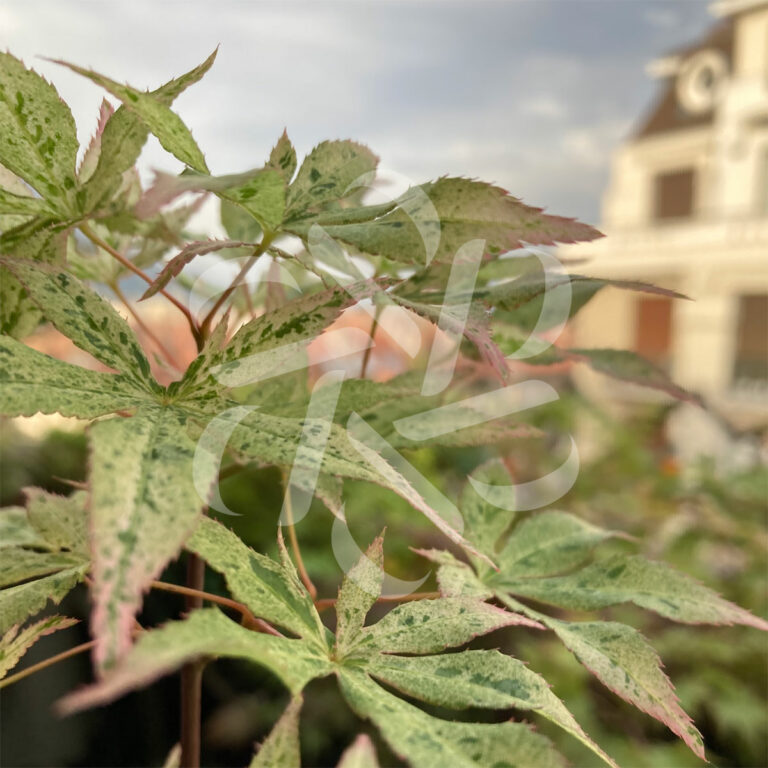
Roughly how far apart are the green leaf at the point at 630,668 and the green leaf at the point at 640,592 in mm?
30

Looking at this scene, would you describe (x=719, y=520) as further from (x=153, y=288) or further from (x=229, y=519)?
(x=153, y=288)

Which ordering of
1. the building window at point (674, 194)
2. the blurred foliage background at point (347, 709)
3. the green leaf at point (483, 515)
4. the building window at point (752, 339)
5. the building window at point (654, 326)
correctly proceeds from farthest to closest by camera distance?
the building window at point (654, 326) < the building window at point (674, 194) < the building window at point (752, 339) < the blurred foliage background at point (347, 709) < the green leaf at point (483, 515)

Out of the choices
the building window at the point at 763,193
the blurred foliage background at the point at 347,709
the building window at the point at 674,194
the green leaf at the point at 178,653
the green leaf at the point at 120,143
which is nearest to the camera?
the green leaf at the point at 178,653

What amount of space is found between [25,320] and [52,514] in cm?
9

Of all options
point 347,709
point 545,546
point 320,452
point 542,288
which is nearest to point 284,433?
point 320,452

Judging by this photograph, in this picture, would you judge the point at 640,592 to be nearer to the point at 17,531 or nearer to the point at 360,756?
the point at 360,756

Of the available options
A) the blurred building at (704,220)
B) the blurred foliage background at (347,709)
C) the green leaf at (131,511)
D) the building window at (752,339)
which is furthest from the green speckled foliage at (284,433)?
the building window at (752,339)

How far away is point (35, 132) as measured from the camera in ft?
0.84

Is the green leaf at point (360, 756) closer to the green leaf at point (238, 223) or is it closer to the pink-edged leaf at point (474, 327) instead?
the pink-edged leaf at point (474, 327)

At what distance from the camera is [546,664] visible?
1.38 m

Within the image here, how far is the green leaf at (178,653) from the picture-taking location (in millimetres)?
155

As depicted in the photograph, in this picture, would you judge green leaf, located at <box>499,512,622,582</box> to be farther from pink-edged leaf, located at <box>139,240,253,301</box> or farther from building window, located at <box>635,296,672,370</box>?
building window, located at <box>635,296,672,370</box>

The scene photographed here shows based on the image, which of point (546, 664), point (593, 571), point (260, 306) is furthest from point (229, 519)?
point (593, 571)

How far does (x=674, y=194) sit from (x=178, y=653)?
1011 centimetres
